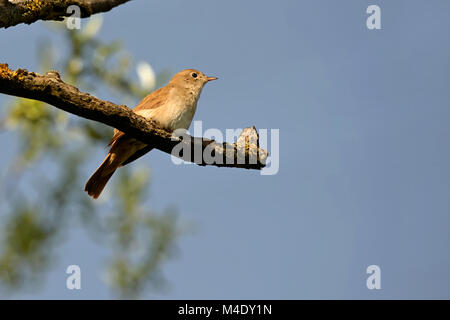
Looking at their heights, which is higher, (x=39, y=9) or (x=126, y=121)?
(x=39, y=9)

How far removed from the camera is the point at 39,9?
565 cm

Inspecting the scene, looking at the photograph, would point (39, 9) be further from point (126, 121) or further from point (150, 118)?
point (150, 118)

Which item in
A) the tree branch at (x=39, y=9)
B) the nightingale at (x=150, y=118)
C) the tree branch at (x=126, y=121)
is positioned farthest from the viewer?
the nightingale at (x=150, y=118)

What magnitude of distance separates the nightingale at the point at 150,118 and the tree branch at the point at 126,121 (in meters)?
1.19

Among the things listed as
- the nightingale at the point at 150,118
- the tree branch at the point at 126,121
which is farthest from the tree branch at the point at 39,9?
the nightingale at the point at 150,118

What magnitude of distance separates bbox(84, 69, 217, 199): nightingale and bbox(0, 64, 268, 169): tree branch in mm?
1190

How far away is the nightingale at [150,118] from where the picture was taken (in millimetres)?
7277

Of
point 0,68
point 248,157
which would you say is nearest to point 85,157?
point 248,157

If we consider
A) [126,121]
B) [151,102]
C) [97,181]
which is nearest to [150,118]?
[151,102]

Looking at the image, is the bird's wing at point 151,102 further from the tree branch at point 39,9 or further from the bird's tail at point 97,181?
the tree branch at point 39,9

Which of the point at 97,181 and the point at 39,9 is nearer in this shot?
the point at 39,9

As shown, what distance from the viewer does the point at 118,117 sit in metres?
5.30

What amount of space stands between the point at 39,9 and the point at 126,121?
1.31m

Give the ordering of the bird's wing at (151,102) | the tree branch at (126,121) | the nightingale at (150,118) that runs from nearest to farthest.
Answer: the tree branch at (126,121)
the nightingale at (150,118)
the bird's wing at (151,102)
